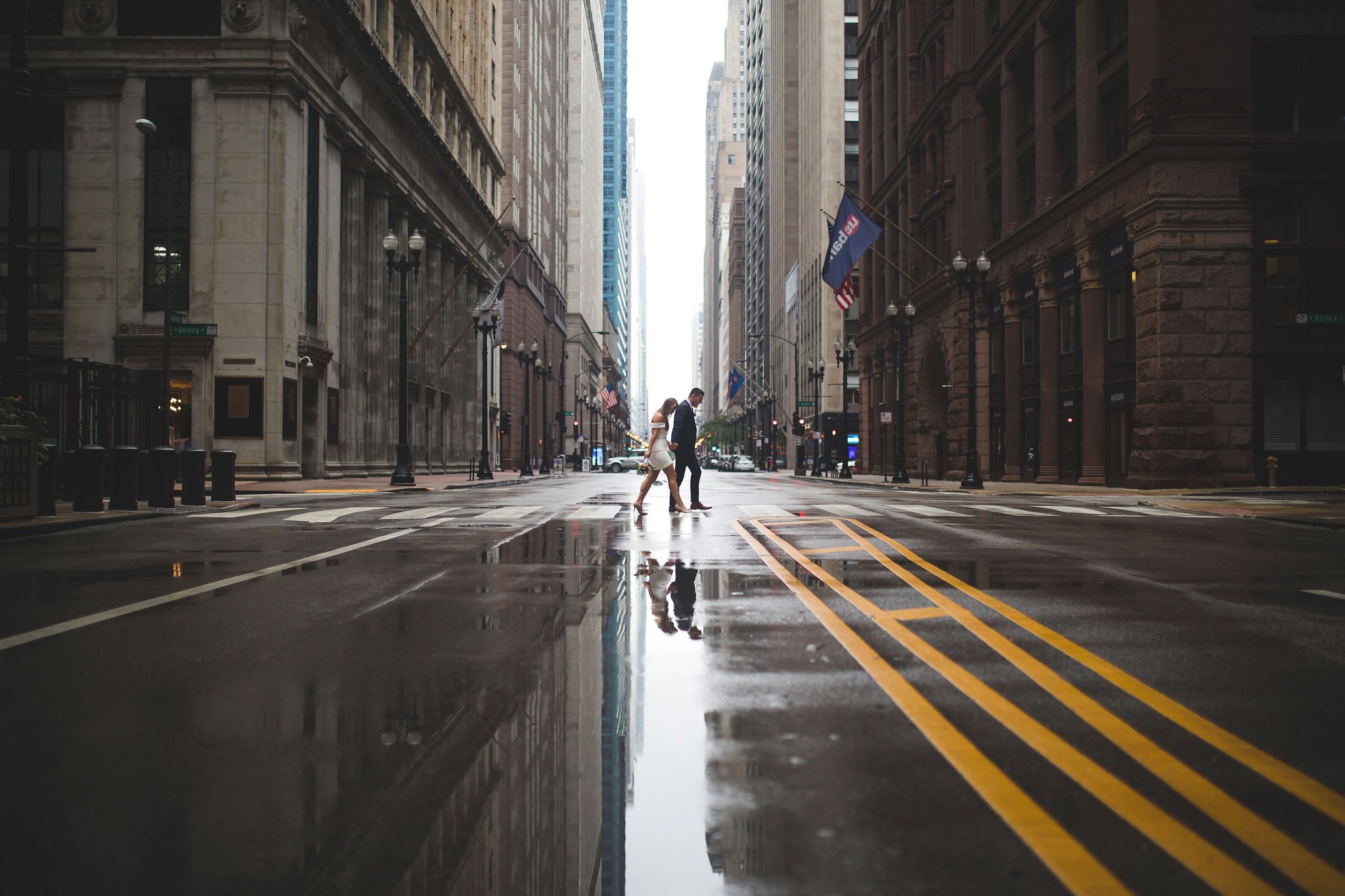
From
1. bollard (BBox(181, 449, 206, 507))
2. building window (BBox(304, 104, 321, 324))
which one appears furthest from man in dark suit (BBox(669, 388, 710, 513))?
building window (BBox(304, 104, 321, 324))

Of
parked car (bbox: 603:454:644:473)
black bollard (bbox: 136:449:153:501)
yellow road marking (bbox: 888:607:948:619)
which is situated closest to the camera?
yellow road marking (bbox: 888:607:948:619)

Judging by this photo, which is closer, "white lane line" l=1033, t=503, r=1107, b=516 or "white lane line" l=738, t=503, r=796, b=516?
"white lane line" l=738, t=503, r=796, b=516

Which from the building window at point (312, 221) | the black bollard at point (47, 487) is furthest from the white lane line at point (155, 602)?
the building window at point (312, 221)

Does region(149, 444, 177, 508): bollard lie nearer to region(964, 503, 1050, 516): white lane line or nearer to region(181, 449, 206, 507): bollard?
region(181, 449, 206, 507): bollard

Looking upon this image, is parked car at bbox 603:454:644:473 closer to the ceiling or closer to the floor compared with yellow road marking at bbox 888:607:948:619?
closer to the ceiling

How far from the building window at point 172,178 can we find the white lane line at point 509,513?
805 inches

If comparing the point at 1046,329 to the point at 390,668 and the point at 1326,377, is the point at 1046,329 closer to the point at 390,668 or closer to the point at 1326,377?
the point at 1326,377

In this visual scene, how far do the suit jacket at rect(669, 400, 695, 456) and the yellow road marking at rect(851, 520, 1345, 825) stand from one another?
11918 millimetres

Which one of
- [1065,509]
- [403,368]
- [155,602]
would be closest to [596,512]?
[1065,509]

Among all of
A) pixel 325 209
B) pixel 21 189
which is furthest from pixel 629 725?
pixel 325 209

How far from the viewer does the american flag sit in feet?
150

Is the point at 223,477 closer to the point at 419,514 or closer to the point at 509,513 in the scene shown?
the point at 419,514

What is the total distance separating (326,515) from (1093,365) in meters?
25.8

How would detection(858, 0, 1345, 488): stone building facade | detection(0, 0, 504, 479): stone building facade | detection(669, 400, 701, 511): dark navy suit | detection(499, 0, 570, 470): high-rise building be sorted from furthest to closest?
detection(499, 0, 570, 470): high-rise building < detection(0, 0, 504, 479): stone building facade < detection(858, 0, 1345, 488): stone building facade < detection(669, 400, 701, 511): dark navy suit
